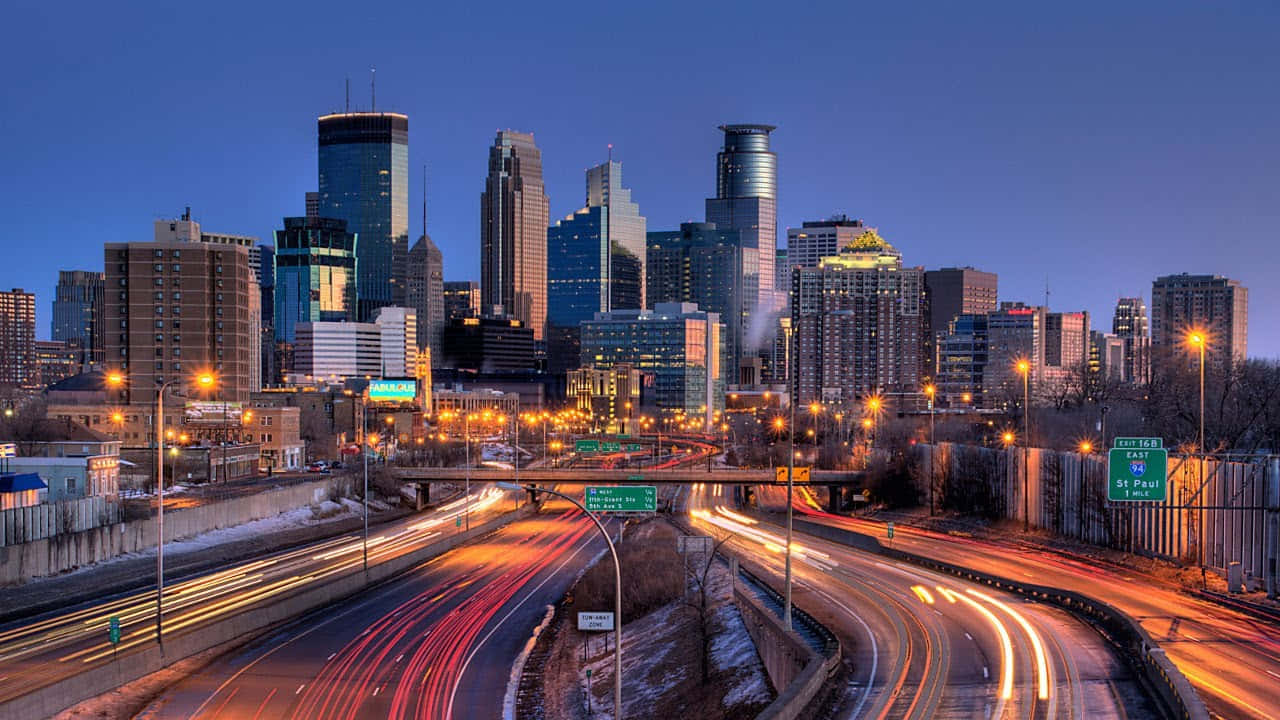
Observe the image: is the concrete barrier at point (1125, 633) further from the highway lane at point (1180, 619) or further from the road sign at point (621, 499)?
the road sign at point (621, 499)

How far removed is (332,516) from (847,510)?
50196 mm

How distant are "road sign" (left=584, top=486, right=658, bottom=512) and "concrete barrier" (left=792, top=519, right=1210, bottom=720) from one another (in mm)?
16558

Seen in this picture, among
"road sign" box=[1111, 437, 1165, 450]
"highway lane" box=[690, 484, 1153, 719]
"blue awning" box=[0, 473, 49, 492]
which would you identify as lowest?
"highway lane" box=[690, 484, 1153, 719]

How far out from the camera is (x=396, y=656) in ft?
174

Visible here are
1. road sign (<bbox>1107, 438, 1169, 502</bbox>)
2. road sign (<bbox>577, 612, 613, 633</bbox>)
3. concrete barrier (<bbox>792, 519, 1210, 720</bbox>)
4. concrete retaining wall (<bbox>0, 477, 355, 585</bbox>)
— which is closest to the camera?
concrete barrier (<bbox>792, 519, 1210, 720</bbox>)

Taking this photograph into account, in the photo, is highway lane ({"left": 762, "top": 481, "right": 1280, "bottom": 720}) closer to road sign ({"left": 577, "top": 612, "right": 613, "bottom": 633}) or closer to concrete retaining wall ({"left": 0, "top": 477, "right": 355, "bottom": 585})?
road sign ({"left": 577, "top": 612, "right": 613, "bottom": 633})

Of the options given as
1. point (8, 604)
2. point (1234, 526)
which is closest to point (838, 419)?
point (1234, 526)

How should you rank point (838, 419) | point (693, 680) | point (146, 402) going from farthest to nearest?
point (838, 419), point (146, 402), point (693, 680)

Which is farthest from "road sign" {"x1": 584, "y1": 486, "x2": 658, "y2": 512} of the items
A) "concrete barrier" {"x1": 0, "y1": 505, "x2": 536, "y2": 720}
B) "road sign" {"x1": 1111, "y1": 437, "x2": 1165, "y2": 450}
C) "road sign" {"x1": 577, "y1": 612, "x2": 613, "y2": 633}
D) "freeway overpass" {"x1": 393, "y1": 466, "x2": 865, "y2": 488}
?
"freeway overpass" {"x1": 393, "y1": 466, "x2": 865, "y2": 488}

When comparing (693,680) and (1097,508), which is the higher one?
(1097,508)

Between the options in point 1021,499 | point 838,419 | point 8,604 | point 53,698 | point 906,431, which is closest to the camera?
point 53,698

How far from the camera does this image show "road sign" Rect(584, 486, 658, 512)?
129 feet

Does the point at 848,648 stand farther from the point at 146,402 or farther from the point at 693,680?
the point at 146,402

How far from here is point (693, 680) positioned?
47.5 meters
